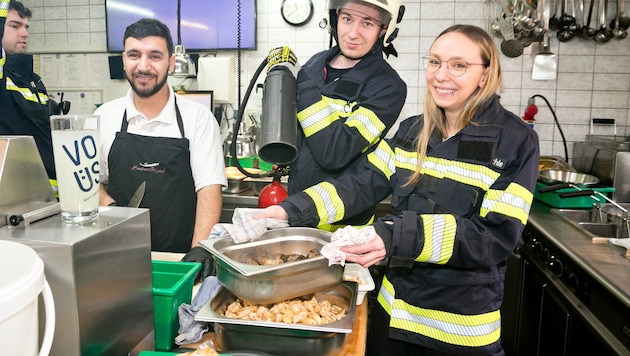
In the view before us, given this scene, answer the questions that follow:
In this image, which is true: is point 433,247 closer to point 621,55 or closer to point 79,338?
point 79,338

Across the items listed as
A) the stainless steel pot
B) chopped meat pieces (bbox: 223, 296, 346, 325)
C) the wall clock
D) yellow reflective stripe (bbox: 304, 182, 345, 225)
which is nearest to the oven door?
the stainless steel pot

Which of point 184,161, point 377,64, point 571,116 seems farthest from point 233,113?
point 571,116

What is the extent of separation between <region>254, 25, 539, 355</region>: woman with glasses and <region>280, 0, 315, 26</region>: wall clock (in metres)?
2.63

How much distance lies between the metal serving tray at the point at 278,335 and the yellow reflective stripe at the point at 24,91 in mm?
2277

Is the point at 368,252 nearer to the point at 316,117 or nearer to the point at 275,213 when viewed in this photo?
the point at 275,213

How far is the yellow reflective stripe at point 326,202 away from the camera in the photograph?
1.68 meters

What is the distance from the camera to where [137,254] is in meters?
1.02

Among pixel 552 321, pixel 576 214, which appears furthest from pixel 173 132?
pixel 576 214

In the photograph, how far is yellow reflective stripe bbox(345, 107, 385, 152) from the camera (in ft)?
6.44

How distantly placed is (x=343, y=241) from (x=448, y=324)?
66 cm

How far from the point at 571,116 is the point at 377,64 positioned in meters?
2.65

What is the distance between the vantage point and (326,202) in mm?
1705

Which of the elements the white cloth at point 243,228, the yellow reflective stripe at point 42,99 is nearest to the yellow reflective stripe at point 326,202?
the white cloth at point 243,228

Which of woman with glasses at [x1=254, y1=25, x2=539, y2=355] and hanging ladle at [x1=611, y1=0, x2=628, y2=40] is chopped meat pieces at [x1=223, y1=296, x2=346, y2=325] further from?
hanging ladle at [x1=611, y1=0, x2=628, y2=40]
